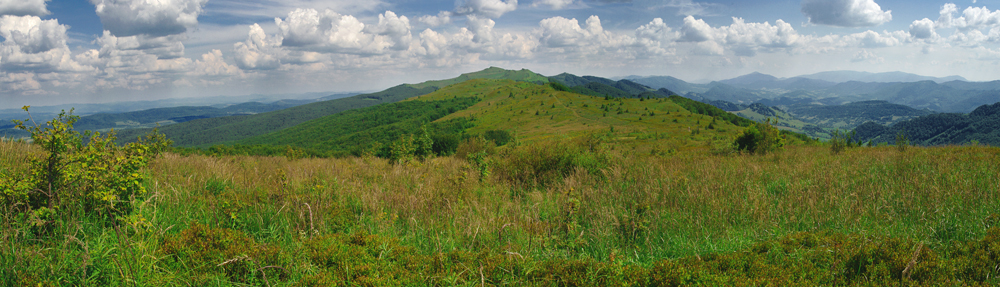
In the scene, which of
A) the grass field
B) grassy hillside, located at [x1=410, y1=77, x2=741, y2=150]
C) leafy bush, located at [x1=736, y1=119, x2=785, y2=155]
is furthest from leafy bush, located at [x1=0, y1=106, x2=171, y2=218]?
grassy hillside, located at [x1=410, y1=77, x2=741, y2=150]

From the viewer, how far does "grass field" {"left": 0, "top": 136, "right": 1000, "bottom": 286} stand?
3.09 metres

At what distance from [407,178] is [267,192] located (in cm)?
251

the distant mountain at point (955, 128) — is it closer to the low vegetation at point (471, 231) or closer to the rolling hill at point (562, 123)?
the rolling hill at point (562, 123)

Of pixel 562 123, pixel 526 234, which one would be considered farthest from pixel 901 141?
pixel 562 123

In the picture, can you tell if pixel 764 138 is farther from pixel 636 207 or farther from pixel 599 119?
pixel 599 119

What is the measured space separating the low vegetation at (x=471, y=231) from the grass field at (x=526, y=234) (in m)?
0.02

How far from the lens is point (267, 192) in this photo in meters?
5.45

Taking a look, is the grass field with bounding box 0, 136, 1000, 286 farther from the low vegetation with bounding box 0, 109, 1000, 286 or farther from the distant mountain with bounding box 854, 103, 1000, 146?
the distant mountain with bounding box 854, 103, 1000, 146

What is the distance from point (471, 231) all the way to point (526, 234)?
637 millimetres

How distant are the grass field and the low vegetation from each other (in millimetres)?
23

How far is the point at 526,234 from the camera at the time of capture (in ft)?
14.7

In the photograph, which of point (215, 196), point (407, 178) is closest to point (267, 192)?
point (215, 196)

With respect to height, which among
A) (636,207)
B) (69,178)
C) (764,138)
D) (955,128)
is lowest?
(955,128)

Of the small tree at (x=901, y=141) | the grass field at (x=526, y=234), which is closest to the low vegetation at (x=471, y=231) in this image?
the grass field at (x=526, y=234)
